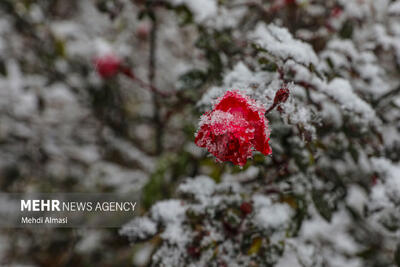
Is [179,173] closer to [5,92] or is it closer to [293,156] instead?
[293,156]

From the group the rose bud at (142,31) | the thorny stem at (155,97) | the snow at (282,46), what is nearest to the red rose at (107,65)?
the thorny stem at (155,97)

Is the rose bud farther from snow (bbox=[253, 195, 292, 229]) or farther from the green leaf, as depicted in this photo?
snow (bbox=[253, 195, 292, 229])

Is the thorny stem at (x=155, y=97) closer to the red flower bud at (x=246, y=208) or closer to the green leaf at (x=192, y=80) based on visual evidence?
the green leaf at (x=192, y=80)

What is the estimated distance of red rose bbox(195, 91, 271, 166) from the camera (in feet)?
1.75

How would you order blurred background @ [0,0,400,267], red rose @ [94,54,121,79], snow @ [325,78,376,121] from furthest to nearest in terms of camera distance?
red rose @ [94,54,121,79] < blurred background @ [0,0,400,267] < snow @ [325,78,376,121]

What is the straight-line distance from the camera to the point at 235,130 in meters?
0.53

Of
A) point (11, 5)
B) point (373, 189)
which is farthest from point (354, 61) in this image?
point (11, 5)

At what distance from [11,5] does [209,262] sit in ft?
5.14

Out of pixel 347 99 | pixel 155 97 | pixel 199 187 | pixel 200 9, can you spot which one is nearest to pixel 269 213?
pixel 199 187

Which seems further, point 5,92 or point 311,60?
point 5,92

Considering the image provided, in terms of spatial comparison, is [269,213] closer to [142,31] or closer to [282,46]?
[282,46]

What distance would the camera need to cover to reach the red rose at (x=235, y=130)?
1.75 ft

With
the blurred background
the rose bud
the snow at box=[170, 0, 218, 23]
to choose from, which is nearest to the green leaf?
the blurred background

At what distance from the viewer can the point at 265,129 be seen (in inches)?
21.4
